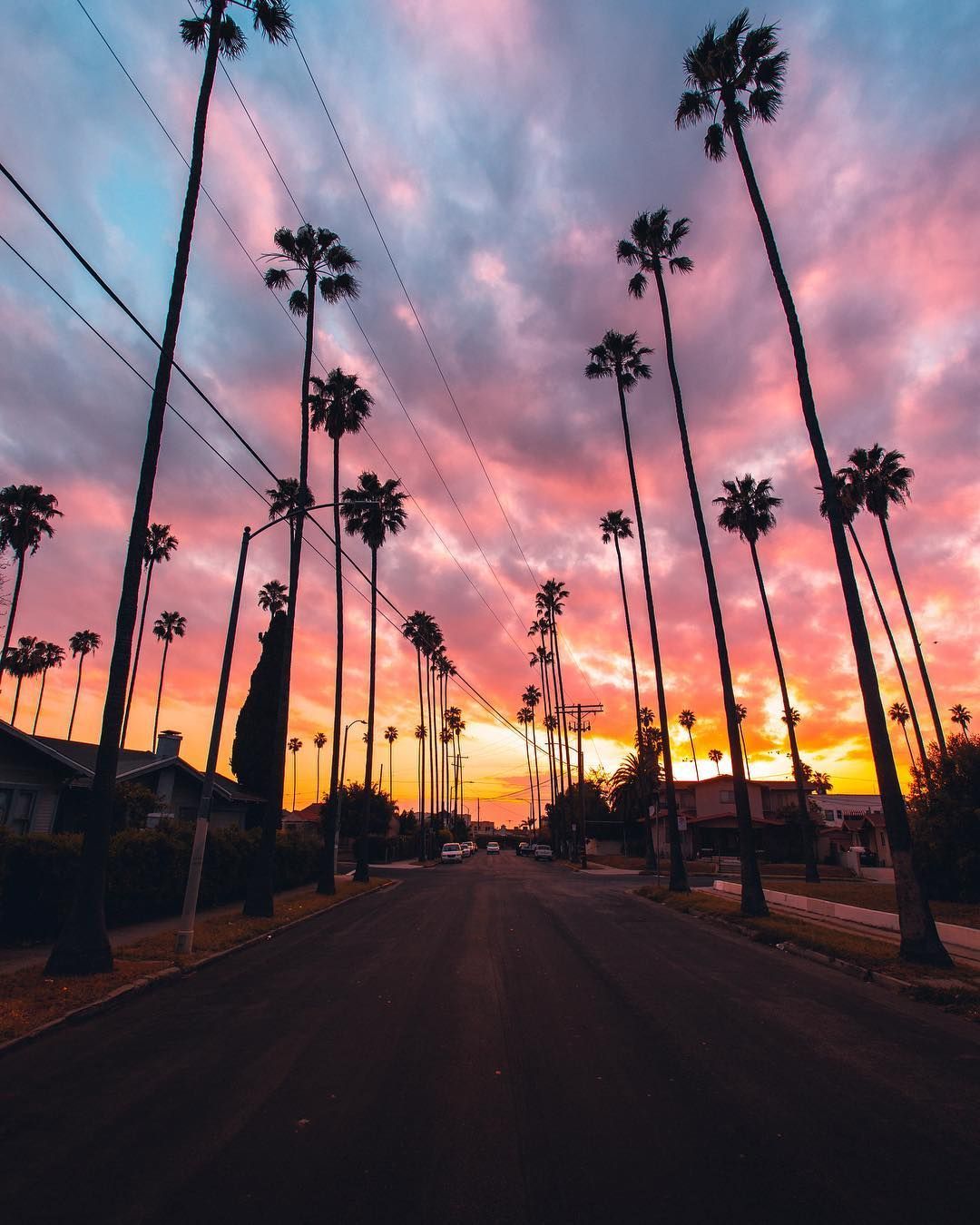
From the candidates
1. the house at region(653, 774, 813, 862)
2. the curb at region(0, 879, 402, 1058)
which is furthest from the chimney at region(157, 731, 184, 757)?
the house at region(653, 774, 813, 862)

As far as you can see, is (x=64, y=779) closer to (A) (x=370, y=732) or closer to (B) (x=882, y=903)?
(A) (x=370, y=732)

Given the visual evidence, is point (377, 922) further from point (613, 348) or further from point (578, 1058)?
point (613, 348)

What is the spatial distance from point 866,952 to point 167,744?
1156 inches

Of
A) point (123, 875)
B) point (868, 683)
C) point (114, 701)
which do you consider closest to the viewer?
point (114, 701)

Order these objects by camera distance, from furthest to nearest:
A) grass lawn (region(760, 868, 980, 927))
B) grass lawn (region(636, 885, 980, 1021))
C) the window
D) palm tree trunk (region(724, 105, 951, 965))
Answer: the window, grass lawn (region(760, 868, 980, 927)), palm tree trunk (region(724, 105, 951, 965)), grass lawn (region(636, 885, 980, 1021))

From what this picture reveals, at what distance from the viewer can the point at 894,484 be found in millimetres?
33969

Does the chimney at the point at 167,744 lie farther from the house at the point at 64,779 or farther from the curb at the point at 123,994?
the curb at the point at 123,994

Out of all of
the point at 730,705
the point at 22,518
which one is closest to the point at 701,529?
the point at 730,705

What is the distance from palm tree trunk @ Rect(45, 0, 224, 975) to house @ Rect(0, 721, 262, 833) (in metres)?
6.57

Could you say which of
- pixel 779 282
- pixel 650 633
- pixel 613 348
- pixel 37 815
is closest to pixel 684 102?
pixel 779 282

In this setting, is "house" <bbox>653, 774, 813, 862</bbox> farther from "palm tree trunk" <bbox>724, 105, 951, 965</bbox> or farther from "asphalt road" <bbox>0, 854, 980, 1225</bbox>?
"asphalt road" <bbox>0, 854, 980, 1225</bbox>

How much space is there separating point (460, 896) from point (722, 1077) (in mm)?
22050

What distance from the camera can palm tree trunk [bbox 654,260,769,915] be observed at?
19.9 m

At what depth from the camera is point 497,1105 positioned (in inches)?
228
